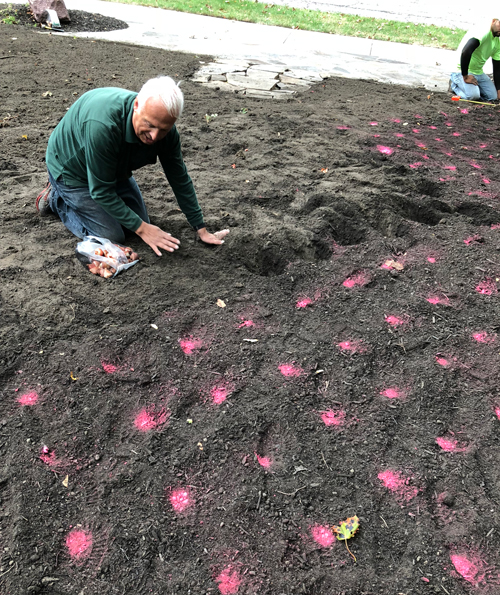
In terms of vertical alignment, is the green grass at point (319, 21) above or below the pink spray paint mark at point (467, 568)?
above

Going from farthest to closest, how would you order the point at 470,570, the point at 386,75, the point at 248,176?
the point at 386,75
the point at 248,176
the point at 470,570

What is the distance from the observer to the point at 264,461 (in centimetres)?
192

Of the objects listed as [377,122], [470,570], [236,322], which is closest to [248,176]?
[236,322]

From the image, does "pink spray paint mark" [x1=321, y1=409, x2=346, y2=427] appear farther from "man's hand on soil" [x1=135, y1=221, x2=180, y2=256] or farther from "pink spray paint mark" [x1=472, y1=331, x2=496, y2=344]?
"man's hand on soil" [x1=135, y1=221, x2=180, y2=256]

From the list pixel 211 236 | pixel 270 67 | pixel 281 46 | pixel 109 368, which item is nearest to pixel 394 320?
pixel 211 236

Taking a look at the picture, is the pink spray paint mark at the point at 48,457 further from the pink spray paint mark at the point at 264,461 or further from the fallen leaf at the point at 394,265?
the fallen leaf at the point at 394,265

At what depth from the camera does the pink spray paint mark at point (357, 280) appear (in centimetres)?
293

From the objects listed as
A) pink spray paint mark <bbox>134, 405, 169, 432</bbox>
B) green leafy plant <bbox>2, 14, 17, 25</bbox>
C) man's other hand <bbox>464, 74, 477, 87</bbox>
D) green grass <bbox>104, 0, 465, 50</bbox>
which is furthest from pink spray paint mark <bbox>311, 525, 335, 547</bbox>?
green grass <bbox>104, 0, 465, 50</bbox>

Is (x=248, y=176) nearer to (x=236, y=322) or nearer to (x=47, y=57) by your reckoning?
(x=236, y=322)

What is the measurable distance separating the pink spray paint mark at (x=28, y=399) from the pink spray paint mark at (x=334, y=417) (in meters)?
1.29

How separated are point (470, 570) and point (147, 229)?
2256 millimetres

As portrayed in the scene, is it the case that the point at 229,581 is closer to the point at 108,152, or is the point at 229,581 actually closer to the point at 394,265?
the point at 108,152

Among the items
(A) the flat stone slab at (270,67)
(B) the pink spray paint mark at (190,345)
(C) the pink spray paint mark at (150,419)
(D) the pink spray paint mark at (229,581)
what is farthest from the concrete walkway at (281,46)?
(D) the pink spray paint mark at (229,581)

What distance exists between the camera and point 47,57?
679cm
